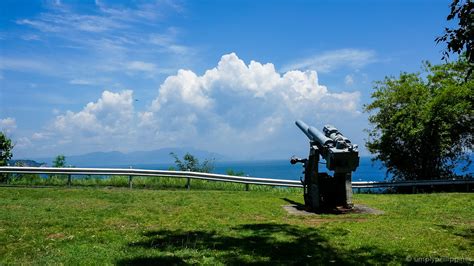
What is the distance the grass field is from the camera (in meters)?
7.36

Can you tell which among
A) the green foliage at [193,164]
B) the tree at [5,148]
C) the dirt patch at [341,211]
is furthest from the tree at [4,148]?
the dirt patch at [341,211]

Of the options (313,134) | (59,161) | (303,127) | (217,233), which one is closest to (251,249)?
(217,233)

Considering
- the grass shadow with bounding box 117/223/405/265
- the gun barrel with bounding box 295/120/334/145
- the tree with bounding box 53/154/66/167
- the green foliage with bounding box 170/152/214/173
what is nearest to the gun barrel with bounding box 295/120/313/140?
the gun barrel with bounding box 295/120/334/145

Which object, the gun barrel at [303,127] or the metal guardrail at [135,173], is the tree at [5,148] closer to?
the metal guardrail at [135,173]

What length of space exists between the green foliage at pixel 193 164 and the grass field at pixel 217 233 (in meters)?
10.8

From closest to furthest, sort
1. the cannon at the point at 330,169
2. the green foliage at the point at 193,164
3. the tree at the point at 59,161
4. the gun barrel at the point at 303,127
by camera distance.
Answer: the cannon at the point at 330,169 → the gun barrel at the point at 303,127 → the tree at the point at 59,161 → the green foliage at the point at 193,164

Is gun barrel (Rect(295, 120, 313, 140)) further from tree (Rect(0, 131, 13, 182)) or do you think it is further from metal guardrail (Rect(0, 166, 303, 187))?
tree (Rect(0, 131, 13, 182))

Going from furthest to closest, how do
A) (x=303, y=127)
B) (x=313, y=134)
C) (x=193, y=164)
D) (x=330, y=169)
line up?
(x=193, y=164) → (x=303, y=127) → (x=313, y=134) → (x=330, y=169)

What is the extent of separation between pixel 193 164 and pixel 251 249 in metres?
18.4

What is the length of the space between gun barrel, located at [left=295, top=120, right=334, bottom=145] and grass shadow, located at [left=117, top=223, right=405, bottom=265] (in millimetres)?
4169

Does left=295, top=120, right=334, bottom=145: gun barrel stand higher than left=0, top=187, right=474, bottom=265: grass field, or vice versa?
left=295, top=120, right=334, bottom=145: gun barrel

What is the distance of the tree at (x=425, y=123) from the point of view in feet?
76.1

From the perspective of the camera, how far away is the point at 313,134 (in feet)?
48.7

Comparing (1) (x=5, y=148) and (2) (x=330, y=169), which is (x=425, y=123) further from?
(1) (x=5, y=148)
